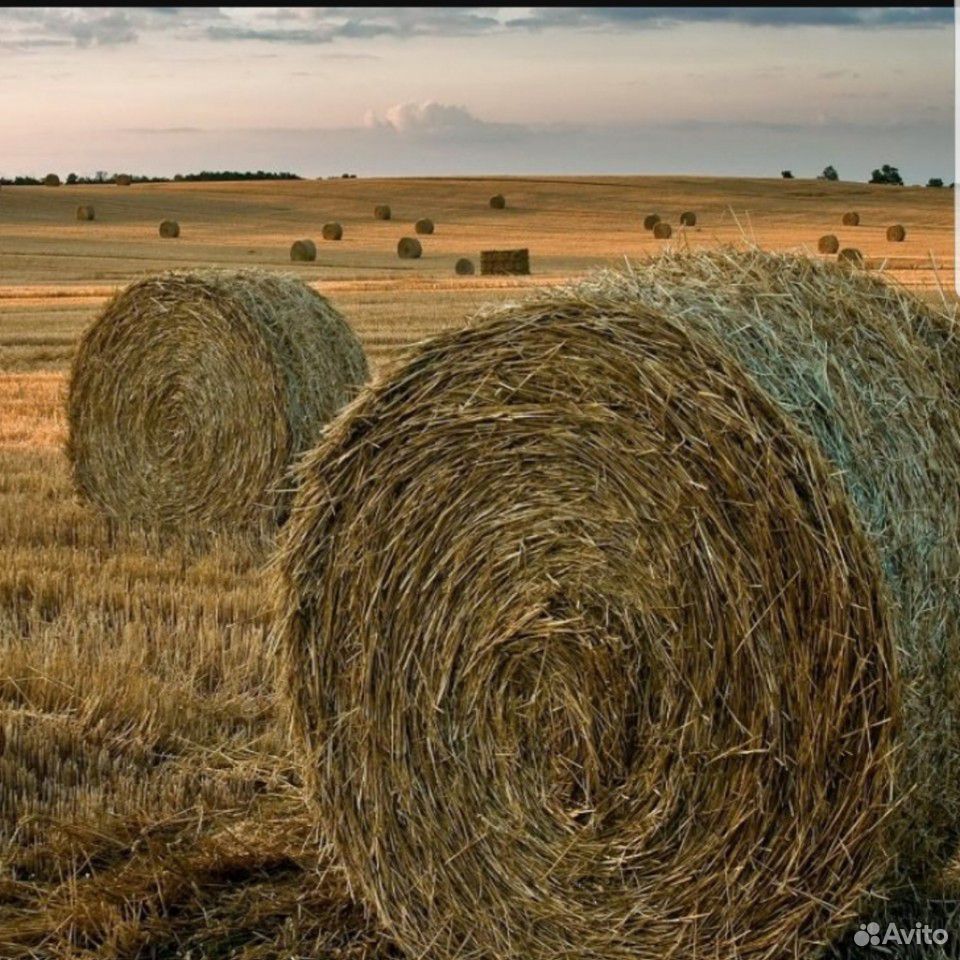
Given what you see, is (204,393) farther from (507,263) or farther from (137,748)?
(507,263)

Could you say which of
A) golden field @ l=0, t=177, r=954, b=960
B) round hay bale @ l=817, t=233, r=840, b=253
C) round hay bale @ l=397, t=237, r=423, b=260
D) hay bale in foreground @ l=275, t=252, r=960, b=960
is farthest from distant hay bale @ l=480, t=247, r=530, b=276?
hay bale in foreground @ l=275, t=252, r=960, b=960

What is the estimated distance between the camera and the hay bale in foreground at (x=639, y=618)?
149 inches

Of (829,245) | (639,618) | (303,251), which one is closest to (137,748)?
(639,618)

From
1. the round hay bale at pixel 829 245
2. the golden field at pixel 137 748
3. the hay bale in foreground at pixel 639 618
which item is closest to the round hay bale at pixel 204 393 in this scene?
the golden field at pixel 137 748

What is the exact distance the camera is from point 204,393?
959cm

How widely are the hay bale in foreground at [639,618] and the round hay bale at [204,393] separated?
15.4 feet

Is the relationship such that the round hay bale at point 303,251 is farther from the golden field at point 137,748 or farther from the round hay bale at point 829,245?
the golden field at point 137,748

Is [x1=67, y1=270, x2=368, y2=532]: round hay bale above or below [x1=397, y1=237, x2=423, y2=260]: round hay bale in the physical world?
below

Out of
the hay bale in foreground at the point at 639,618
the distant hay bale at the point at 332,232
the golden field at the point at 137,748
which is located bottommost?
the golden field at the point at 137,748

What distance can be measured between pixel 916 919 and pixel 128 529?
641cm

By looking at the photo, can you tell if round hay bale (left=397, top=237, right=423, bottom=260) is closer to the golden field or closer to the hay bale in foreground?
the golden field

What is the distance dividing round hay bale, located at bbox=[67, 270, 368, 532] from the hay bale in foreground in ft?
15.4

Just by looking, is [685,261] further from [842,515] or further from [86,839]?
[86,839]

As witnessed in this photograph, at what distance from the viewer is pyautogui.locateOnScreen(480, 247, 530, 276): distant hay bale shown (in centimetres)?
3450
